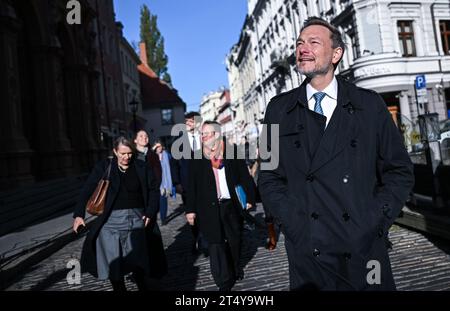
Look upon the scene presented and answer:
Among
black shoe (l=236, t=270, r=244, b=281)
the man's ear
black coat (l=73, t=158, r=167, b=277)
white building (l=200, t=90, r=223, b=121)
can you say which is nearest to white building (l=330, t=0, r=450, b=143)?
black shoe (l=236, t=270, r=244, b=281)

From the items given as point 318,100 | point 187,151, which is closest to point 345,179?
point 318,100

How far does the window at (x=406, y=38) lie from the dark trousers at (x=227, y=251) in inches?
841

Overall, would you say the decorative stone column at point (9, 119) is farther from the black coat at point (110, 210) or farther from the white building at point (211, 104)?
the white building at point (211, 104)

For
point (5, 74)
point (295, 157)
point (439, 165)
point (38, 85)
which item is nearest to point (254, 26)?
point (38, 85)

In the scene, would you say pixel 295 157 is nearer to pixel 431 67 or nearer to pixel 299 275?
pixel 299 275

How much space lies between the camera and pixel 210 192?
4.58 m

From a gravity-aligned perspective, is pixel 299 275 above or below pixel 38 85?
below

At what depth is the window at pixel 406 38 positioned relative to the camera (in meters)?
22.7

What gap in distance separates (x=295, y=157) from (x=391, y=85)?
72.0 ft

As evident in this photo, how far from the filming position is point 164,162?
9352 mm

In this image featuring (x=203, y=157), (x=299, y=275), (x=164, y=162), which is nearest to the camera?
(x=299, y=275)

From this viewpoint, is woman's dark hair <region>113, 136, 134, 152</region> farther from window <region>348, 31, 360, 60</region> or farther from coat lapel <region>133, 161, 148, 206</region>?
window <region>348, 31, 360, 60</region>

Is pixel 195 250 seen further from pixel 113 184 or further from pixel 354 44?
pixel 354 44

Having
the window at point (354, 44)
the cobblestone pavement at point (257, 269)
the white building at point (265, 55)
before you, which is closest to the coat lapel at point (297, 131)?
the cobblestone pavement at point (257, 269)
